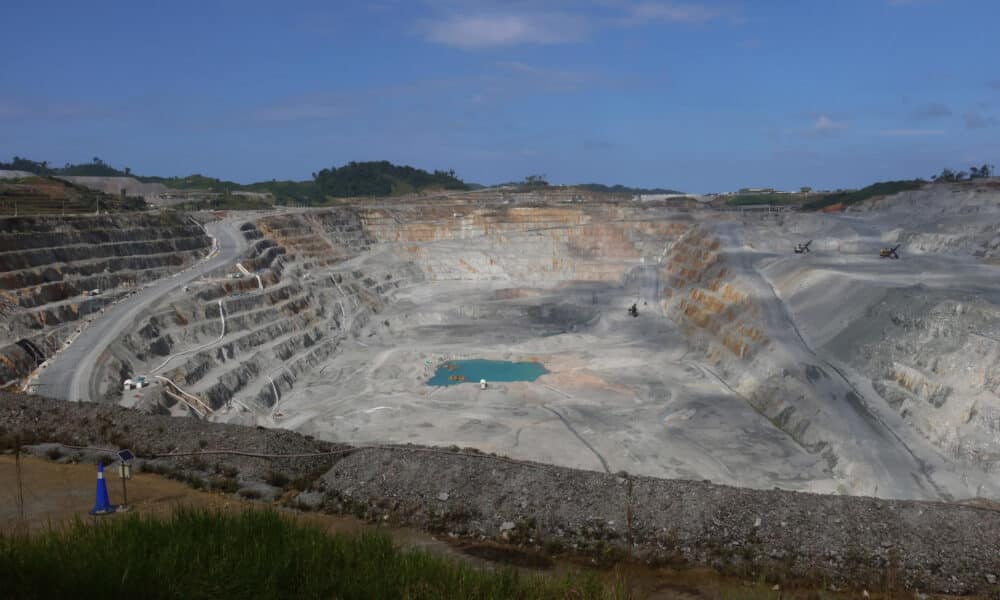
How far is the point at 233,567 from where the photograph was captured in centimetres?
891

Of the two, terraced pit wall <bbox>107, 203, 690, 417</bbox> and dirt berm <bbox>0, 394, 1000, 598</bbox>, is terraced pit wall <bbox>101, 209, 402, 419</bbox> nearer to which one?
terraced pit wall <bbox>107, 203, 690, 417</bbox>

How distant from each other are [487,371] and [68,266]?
81.1 feet

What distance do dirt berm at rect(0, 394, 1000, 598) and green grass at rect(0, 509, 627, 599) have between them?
3.43m

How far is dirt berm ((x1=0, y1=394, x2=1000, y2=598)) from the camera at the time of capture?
12578 millimetres

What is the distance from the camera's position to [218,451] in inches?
659

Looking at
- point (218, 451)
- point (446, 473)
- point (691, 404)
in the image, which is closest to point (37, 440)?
point (218, 451)

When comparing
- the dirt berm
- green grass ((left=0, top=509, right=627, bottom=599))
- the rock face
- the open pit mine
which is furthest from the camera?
the rock face

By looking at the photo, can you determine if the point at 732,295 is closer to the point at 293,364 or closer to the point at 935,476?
the point at 935,476

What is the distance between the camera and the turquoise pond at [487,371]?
143ft

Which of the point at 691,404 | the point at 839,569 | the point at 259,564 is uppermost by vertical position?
the point at 259,564

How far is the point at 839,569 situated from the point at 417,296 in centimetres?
5917

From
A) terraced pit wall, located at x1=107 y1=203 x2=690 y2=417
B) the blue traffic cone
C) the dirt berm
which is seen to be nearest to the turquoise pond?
terraced pit wall, located at x1=107 y1=203 x2=690 y2=417

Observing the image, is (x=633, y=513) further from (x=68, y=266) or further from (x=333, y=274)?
(x=333, y=274)

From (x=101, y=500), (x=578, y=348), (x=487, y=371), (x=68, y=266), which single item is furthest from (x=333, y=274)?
(x=101, y=500)
